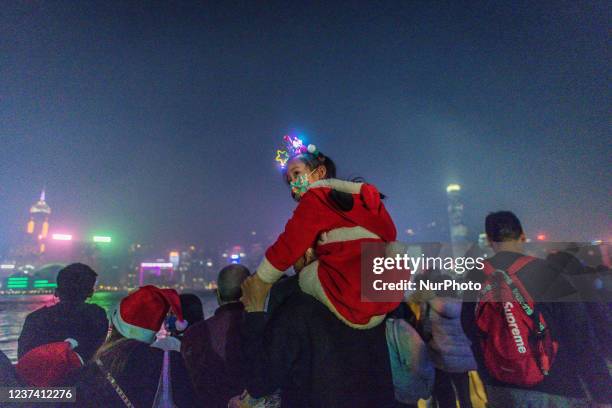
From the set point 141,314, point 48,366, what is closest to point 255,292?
point 141,314

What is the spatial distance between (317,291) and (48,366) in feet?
8.21

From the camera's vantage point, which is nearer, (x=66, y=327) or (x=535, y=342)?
(x=535, y=342)

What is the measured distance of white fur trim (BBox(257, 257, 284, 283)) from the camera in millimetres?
1918

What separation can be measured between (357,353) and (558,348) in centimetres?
180

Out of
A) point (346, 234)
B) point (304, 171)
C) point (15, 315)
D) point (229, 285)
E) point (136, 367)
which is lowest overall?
point (15, 315)

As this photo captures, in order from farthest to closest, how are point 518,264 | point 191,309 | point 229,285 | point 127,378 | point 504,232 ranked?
point 191,309, point 229,285, point 504,232, point 518,264, point 127,378

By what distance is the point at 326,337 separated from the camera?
1.94 metres

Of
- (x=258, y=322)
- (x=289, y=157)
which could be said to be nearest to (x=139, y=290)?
(x=258, y=322)

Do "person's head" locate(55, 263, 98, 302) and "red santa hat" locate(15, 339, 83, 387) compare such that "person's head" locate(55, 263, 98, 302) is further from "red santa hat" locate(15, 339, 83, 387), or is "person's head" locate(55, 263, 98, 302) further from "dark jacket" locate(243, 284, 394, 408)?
"dark jacket" locate(243, 284, 394, 408)

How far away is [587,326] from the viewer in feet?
8.54

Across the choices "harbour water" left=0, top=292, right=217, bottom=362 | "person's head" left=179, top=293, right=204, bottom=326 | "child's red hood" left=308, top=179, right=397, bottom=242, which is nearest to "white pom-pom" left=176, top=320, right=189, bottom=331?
"person's head" left=179, top=293, right=204, bottom=326

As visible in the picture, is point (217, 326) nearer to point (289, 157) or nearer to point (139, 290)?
point (139, 290)

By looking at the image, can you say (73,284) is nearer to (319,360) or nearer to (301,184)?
(301,184)

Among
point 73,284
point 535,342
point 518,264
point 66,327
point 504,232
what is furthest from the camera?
point 73,284
